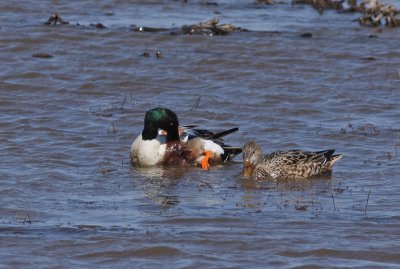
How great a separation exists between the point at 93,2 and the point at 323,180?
11.2 meters

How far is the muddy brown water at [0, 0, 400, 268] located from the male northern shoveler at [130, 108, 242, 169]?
17 centimetres

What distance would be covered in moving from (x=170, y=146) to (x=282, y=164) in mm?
1428

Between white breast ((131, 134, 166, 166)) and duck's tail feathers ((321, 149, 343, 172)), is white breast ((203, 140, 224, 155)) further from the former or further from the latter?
duck's tail feathers ((321, 149, 343, 172))

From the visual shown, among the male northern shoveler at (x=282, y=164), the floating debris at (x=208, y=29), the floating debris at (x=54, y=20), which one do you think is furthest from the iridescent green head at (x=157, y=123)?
the floating debris at (x=54, y=20)

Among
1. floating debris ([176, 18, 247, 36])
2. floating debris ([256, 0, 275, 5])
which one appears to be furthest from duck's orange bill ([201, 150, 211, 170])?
floating debris ([256, 0, 275, 5])

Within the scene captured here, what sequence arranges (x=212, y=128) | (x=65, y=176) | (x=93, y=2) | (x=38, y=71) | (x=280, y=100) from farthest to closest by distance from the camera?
(x=93, y=2)
(x=38, y=71)
(x=280, y=100)
(x=212, y=128)
(x=65, y=176)

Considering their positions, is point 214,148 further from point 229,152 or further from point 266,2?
point 266,2

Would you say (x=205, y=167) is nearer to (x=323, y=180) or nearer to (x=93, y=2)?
(x=323, y=180)

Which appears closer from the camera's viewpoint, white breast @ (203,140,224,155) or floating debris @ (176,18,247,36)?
white breast @ (203,140,224,155)

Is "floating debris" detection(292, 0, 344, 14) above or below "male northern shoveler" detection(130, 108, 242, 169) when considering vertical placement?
above

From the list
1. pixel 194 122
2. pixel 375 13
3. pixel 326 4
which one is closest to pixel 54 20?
pixel 326 4

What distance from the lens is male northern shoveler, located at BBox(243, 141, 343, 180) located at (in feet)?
35.4

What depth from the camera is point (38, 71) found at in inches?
612

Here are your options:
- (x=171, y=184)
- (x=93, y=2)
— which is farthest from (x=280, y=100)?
(x=93, y=2)
